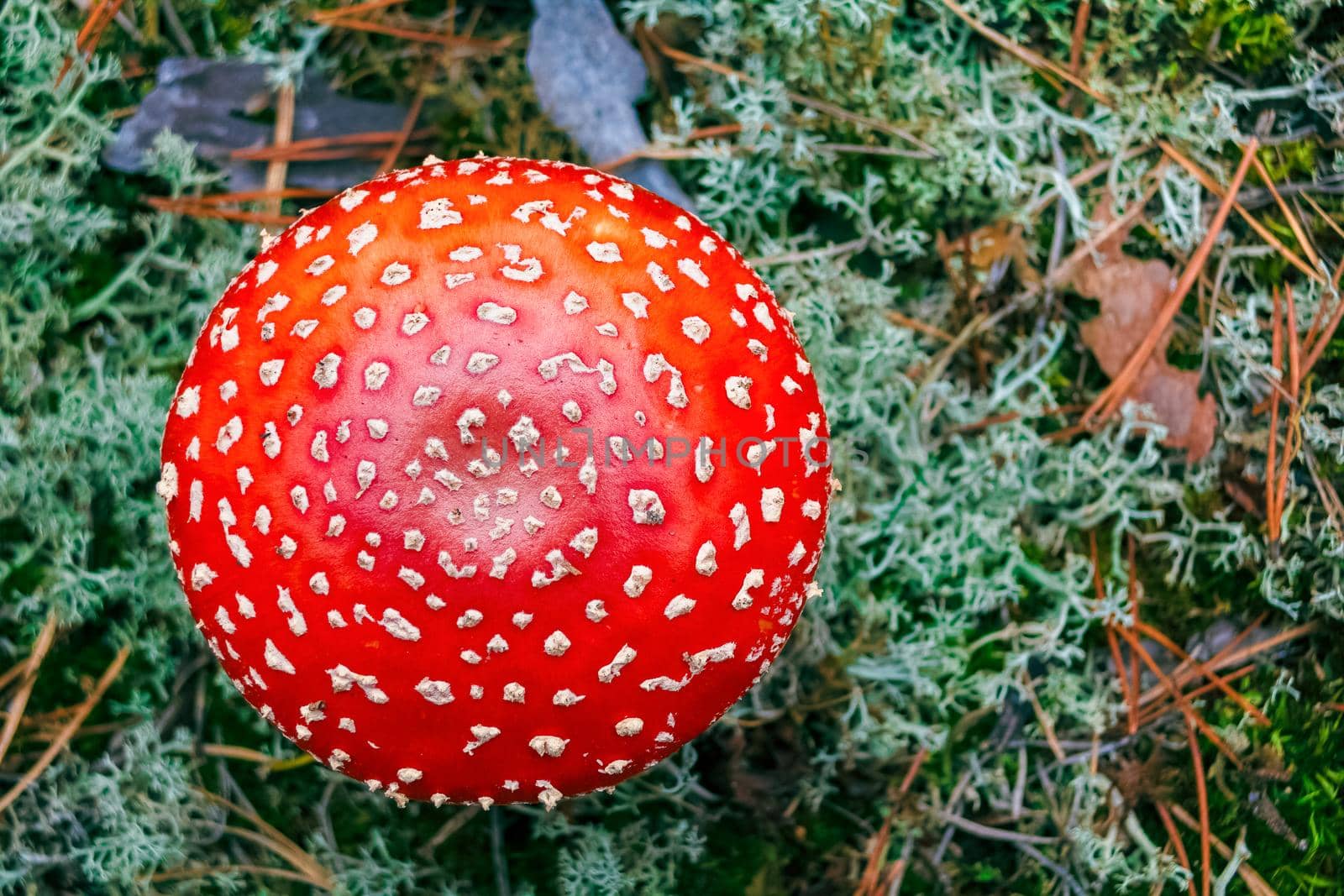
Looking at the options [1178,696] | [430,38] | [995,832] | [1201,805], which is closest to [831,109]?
[430,38]

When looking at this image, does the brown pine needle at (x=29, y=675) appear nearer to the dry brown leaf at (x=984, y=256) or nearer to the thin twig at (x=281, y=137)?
the thin twig at (x=281, y=137)

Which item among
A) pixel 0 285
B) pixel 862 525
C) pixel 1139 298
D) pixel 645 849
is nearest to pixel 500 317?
pixel 862 525

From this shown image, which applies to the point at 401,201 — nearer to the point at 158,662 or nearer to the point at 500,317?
the point at 500,317

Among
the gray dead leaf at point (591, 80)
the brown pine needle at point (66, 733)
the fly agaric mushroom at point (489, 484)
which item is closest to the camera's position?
the fly agaric mushroom at point (489, 484)

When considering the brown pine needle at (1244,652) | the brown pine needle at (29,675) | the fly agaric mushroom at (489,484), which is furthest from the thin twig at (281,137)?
the brown pine needle at (1244,652)

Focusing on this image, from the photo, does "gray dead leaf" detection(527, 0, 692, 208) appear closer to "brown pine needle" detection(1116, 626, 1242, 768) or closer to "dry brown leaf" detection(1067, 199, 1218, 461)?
"dry brown leaf" detection(1067, 199, 1218, 461)
